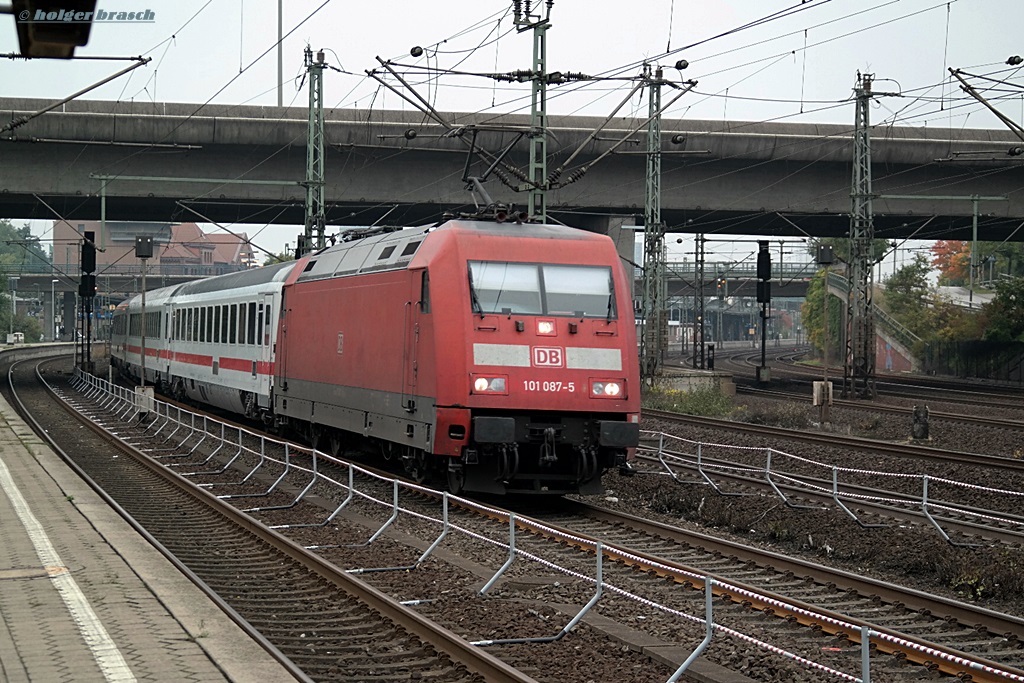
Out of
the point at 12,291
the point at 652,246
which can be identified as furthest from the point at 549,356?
the point at 12,291

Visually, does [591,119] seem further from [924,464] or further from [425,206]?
[924,464]

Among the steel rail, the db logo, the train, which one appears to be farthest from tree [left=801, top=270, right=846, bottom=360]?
the steel rail

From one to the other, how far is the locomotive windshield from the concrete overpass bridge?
2413 centimetres

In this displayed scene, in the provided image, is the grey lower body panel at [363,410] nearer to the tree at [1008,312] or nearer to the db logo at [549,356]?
the db logo at [549,356]

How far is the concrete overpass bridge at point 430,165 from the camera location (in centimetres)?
4025

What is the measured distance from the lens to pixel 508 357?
15.3 meters

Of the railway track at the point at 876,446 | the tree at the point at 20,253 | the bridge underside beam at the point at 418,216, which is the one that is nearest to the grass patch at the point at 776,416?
the railway track at the point at 876,446

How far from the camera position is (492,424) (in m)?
14.9

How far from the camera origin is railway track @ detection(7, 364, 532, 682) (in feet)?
28.0

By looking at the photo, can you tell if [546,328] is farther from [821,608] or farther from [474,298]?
[821,608]

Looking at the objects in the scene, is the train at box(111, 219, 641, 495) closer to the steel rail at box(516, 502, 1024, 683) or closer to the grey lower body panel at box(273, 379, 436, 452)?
the grey lower body panel at box(273, 379, 436, 452)

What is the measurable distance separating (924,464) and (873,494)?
353 centimetres

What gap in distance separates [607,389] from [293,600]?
5.88 meters

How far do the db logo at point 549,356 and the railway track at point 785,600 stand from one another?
1.89 m
